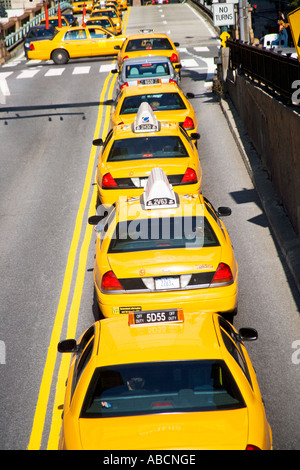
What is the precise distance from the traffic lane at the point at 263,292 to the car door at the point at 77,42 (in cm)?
1963

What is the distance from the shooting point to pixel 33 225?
1455cm

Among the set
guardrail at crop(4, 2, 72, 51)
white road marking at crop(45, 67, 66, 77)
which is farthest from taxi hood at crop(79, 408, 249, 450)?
guardrail at crop(4, 2, 72, 51)

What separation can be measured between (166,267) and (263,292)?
2.65 m

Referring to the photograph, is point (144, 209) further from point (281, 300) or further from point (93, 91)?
point (93, 91)

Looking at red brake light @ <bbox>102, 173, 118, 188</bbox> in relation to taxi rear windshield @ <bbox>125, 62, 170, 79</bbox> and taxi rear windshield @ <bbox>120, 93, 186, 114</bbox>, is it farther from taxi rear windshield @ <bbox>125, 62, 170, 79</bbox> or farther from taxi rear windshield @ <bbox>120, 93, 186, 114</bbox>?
taxi rear windshield @ <bbox>125, 62, 170, 79</bbox>

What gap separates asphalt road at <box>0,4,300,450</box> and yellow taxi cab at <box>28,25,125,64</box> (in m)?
9.35

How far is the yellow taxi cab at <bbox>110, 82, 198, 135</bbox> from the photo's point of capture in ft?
55.2

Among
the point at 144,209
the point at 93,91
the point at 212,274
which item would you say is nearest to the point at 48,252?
the point at 144,209

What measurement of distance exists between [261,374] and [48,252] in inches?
224

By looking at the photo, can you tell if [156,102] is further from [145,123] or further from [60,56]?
[60,56]

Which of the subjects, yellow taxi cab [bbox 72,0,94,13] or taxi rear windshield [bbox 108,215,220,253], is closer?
taxi rear windshield [bbox 108,215,220,253]

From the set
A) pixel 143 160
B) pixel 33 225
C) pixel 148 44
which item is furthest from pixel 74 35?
pixel 143 160

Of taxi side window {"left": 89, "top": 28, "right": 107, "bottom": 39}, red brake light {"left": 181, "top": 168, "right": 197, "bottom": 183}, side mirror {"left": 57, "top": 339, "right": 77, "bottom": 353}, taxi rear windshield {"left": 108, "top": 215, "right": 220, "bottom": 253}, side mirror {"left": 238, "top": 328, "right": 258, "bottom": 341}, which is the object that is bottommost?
taxi side window {"left": 89, "top": 28, "right": 107, "bottom": 39}

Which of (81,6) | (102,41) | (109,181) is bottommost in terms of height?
(81,6)
